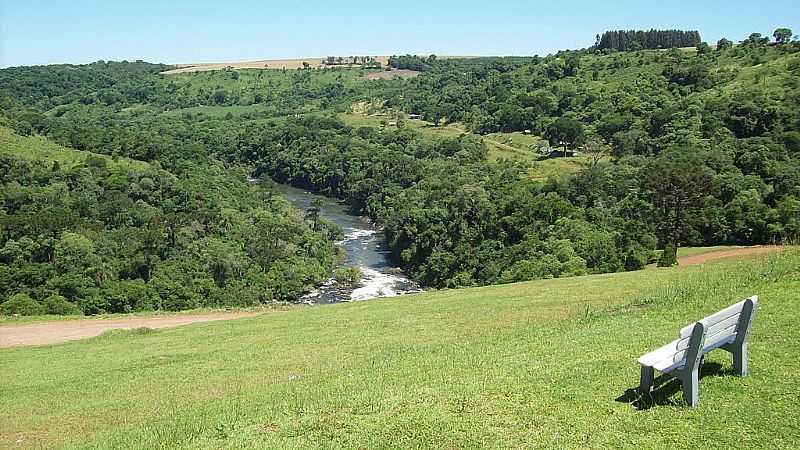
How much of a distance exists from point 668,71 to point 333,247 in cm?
8401

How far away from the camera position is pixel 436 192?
9006 centimetres

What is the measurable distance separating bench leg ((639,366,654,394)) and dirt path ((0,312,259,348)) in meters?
20.7

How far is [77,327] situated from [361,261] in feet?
186

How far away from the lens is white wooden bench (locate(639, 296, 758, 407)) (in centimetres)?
895

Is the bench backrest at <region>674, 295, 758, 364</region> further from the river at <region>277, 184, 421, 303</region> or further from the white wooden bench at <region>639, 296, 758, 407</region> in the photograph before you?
the river at <region>277, 184, 421, 303</region>

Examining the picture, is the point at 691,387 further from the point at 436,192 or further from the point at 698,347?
the point at 436,192

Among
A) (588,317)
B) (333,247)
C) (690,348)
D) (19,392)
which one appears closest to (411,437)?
(690,348)

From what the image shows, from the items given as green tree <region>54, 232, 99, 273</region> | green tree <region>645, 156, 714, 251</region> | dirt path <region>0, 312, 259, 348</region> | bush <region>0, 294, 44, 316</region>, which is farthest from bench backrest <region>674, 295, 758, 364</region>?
green tree <region>54, 232, 99, 273</region>

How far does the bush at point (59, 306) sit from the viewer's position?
1898 inches

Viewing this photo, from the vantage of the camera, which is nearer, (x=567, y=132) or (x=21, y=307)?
(x=21, y=307)

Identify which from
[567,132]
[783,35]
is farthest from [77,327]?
[783,35]

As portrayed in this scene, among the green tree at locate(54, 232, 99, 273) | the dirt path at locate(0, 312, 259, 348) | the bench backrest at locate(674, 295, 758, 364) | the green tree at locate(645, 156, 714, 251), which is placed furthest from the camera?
the green tree at locate(54, 232, 99, 273)

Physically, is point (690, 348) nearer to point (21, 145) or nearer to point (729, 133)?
point (729, 133)

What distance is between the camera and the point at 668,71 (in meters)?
131
